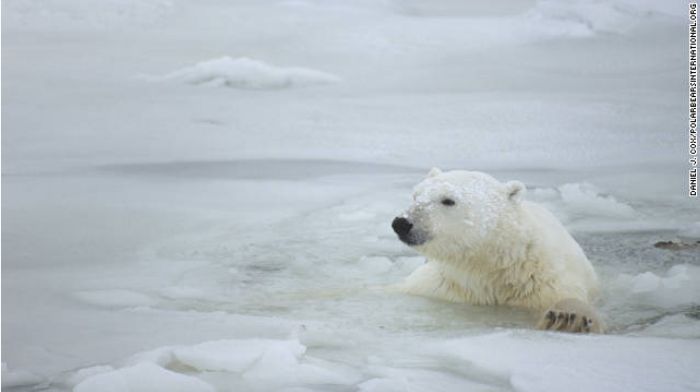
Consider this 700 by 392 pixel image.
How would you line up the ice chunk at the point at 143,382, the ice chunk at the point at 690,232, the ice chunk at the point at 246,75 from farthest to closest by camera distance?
the ice chunk at the point at 246,75 < the ice chunk at the point at 690,232 < the ice chunk at the point at 143,382

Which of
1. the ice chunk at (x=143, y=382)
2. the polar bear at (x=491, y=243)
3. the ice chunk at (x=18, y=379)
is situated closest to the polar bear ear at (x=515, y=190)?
the polar bear at (x=491, y=243)

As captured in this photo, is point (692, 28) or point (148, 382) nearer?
point (148, 382)

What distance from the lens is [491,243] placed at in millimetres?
3854

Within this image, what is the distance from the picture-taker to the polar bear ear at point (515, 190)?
12.6ft

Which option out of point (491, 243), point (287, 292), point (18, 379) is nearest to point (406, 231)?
point (491, 243)

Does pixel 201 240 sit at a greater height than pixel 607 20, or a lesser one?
lesser

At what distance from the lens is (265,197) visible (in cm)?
569

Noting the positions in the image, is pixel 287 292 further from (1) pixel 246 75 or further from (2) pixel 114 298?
(1) pixel 246 75

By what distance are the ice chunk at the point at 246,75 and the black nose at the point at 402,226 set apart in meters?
4.58

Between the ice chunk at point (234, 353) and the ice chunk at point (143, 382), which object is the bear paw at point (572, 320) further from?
the ice chunk at point (143, 382)

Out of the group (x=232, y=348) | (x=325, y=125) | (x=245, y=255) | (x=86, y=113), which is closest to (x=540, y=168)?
(x=325, y=125)

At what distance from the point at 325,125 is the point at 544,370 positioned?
176 inches

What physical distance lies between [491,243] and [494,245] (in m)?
0.01

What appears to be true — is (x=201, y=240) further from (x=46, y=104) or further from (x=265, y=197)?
(x=46, y=104)
